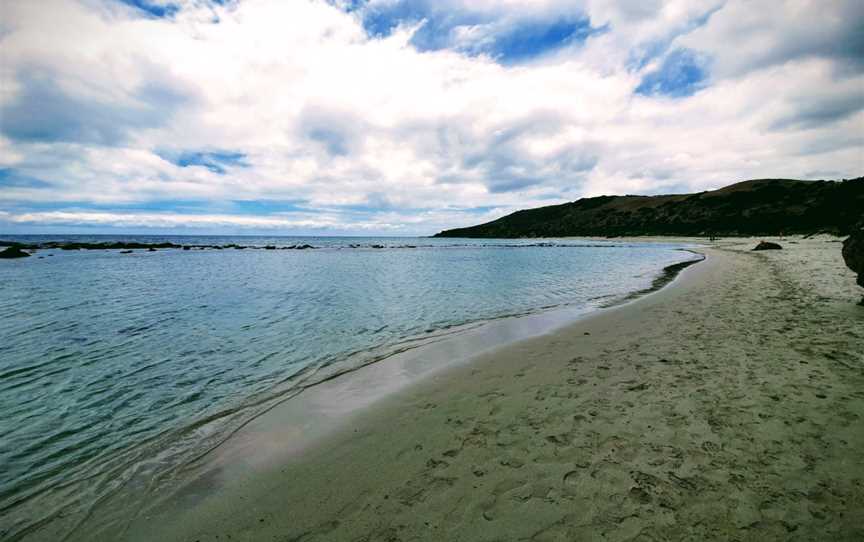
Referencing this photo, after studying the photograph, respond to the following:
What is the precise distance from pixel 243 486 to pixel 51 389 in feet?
23.9

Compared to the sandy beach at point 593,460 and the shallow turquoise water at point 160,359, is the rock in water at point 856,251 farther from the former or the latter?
the shallow turquoise water at point 160,359

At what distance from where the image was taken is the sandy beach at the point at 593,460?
12.1ft

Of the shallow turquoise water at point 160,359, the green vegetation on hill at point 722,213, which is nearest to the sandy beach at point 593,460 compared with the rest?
the shallow turquoise water at point 160,359

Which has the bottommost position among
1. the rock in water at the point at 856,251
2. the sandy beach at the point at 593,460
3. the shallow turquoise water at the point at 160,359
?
the shallow turquoise water at the point at 160,359

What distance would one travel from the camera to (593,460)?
15.4ft

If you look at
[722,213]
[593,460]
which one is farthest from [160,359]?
[722,213]

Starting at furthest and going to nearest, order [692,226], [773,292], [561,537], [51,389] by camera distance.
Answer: [692,226], [773,292], [51,389], [561,537]

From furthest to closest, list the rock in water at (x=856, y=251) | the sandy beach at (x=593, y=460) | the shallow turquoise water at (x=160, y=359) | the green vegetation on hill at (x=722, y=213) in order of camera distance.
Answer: the green vegetation on hill at (x=722, y=213) → the rock in water at (x=856, y=251) → the shallow turquoise water at (x=160, y=359) → the sandy beach at (x=593, y=460)

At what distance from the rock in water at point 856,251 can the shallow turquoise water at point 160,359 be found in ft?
27.3

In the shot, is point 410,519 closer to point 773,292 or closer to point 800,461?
point 800,461

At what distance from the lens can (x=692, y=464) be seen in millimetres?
4406

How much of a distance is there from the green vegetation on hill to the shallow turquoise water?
5321 cm

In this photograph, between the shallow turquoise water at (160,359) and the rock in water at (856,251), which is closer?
the shallow turquoise water at (160,359)

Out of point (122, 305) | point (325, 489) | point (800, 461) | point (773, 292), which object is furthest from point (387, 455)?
point (122, 305)
